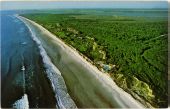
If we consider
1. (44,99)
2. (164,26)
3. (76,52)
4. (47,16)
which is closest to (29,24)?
(47,16)

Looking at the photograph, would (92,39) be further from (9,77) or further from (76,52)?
(9,77)

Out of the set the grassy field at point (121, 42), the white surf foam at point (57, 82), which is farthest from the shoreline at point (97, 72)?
the white surf foam at point (57, 82)

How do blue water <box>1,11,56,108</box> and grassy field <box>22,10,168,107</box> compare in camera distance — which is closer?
blue water <box>1,11,56,108</box>

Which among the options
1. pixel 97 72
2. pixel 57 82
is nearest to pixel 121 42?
pixel 97 72

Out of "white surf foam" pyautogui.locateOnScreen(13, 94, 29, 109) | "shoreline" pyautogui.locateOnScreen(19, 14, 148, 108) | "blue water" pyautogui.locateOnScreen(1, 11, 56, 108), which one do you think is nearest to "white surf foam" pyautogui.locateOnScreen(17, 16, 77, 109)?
"blue water" pyautogui.locateOnScreen(1, 11, 56, 108)

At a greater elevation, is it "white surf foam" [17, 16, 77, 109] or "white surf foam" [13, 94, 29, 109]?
"white surf foam" [17, 16, 77, 109]

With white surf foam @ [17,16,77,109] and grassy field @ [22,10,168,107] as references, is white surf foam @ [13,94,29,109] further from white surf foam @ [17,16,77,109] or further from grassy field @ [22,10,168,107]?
grassy field @ [22,10,168,107]

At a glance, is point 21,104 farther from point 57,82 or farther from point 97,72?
point 97,72
